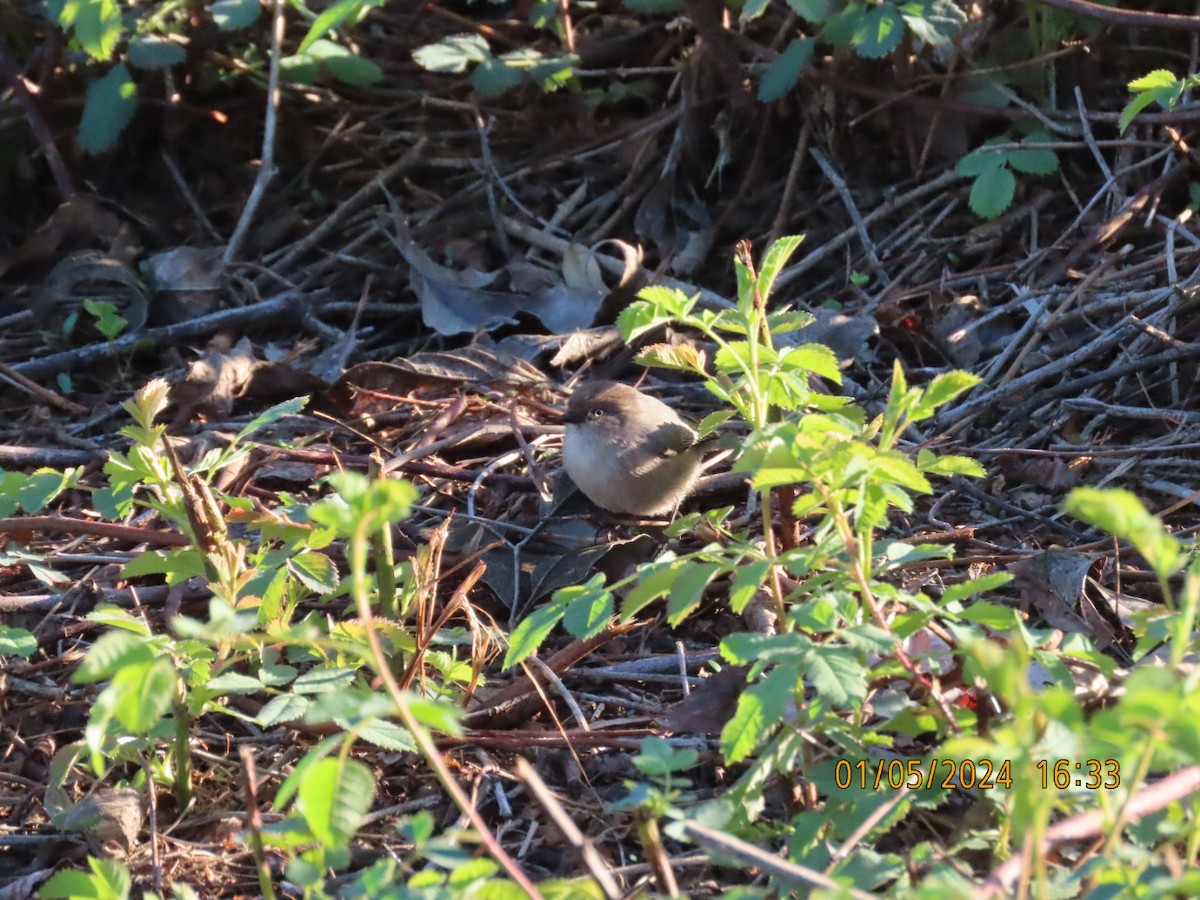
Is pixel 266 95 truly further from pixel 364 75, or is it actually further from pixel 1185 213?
pixel 1185 213

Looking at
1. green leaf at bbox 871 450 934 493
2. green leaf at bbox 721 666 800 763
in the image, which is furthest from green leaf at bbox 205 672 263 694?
green leaf at bbox 871 450 934 493

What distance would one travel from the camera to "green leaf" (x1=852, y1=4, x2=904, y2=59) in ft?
15.9

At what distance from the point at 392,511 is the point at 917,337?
3557mm

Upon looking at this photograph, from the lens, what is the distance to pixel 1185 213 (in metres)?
4.83

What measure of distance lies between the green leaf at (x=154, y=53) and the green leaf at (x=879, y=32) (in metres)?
3.02

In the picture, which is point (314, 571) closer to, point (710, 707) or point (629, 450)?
point (710, 707)

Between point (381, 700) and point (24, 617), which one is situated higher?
point (381, 700)

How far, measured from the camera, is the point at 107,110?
18.9 feet

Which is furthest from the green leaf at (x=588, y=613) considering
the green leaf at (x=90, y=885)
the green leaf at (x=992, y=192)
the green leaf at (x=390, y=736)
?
the green leaf at (x=992, y=192)

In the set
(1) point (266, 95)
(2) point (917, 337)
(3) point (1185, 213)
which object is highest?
(1) point (266, 95)

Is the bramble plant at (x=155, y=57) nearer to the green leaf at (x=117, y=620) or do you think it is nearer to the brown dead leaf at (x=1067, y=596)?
the green leaf at (x=117, y=620)

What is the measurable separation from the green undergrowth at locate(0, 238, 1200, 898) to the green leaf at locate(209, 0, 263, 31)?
9.86ft

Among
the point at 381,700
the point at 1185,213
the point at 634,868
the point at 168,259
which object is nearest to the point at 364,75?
the point at 168,259

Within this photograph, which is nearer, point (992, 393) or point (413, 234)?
point (992, 393)
